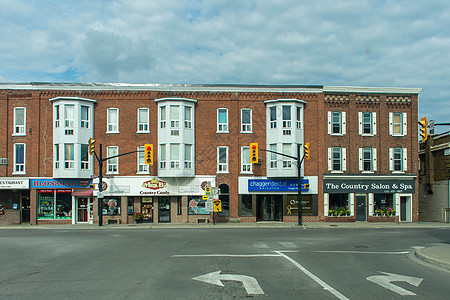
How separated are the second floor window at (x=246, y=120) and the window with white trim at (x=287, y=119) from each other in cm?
301

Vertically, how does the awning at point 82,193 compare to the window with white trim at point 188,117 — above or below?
below

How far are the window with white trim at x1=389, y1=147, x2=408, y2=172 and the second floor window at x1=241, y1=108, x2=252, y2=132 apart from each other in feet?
43.2

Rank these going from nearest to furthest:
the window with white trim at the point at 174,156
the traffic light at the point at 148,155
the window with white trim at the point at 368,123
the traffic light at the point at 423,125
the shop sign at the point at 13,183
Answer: the traffic light at the point at 423,125 → the traffic light at the point at 148,155 → the shop sign at the point at 13,183 → the window with white trim at the point at 174,156 → the window with white trim at the point at 368,123

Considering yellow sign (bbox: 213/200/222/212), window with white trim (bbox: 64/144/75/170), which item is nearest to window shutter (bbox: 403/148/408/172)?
yellow sign (bbox: 213/200/222/212)

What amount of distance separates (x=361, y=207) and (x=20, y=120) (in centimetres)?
3131

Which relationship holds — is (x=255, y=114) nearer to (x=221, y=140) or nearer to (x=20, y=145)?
(x=221, y=140)

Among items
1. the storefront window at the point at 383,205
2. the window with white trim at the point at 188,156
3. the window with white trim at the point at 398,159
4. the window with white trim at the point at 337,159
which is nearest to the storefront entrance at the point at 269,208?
the window with white trim at the point at 337,159

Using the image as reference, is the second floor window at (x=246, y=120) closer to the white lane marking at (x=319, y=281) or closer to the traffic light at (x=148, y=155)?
the traffic light at (x=148, y=155)

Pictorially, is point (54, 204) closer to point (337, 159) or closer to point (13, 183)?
point (13, 183)

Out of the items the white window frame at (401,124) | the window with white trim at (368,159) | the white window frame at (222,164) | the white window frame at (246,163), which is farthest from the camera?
the white window frame at (401,124)

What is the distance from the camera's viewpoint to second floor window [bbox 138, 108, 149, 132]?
128 ft

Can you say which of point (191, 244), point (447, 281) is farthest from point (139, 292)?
point (191, 244)

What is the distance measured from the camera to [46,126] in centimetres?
3825

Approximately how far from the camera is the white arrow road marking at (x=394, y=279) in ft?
33.3
